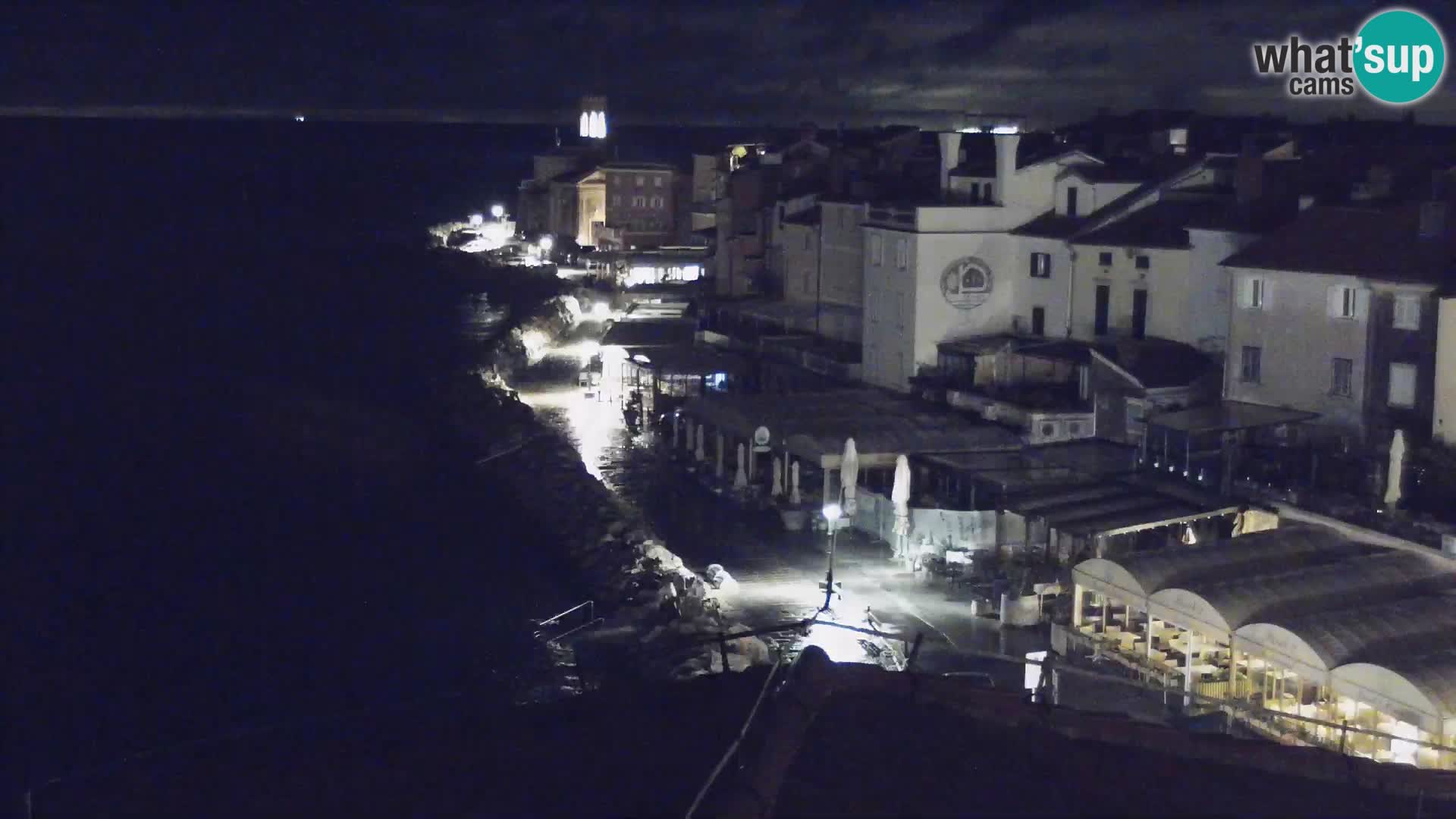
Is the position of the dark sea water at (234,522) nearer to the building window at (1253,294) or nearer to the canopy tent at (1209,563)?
the canopy tent at (1209,563)

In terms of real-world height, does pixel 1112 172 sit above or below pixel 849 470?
above

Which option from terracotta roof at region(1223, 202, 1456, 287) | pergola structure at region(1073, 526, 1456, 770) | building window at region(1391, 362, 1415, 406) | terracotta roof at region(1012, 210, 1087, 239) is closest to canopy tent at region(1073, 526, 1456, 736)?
pergola structure at region(1073, 526, 1456, 770)

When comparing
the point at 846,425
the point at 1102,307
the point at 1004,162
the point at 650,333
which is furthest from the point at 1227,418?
the point at 650,333

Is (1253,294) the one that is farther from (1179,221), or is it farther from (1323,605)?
(1323,605)

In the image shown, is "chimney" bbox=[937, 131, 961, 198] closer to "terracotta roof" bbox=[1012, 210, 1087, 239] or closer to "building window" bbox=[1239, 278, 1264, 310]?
"terracotta roof" bbox=[1012, 210, 1087, 239]

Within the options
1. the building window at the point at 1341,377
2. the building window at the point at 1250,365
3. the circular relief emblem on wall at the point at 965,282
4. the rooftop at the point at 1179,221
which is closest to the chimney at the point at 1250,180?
the rooftop at the point at 1179,221

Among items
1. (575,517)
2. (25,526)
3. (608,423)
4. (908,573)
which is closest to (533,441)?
(608,423)

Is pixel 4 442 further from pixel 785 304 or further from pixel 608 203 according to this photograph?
pixel 608 203
